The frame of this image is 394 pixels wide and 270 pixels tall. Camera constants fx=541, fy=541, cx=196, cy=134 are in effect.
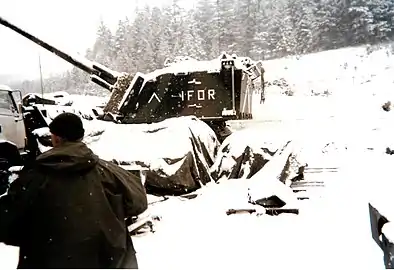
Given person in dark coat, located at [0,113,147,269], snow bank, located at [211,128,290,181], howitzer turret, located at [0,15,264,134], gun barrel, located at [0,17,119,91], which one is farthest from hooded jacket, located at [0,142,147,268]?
howitzer turret, located at [0,15,264,134]

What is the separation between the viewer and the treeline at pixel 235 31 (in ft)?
12.0

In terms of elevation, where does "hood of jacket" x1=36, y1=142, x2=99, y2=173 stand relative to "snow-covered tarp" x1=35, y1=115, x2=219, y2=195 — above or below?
above

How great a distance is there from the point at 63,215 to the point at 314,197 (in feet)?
11.3

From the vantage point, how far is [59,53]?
4.55 metres

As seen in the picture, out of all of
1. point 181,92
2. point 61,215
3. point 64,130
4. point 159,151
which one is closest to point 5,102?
point 159,151

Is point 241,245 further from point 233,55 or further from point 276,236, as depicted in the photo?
point 233,55

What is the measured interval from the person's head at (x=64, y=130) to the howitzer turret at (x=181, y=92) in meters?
4.34

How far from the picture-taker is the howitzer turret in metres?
5.87

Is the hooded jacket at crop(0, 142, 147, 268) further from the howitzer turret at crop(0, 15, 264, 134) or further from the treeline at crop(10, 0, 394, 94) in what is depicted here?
the howitzer turret at crop(0, 15, 264, 134)

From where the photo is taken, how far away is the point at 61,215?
138cm

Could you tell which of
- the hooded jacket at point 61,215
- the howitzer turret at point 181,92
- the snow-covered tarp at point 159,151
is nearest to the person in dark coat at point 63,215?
the hooded jacket at point 61,215

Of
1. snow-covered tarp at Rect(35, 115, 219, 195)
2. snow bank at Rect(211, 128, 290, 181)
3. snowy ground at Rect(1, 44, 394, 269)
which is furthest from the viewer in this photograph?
snow bank at Rect(211, 128, 290, 181)

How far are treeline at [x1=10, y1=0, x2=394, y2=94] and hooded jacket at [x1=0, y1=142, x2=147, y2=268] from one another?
1992 mm

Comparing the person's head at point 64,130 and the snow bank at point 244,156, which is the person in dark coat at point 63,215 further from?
the snow bank at point 244,156
